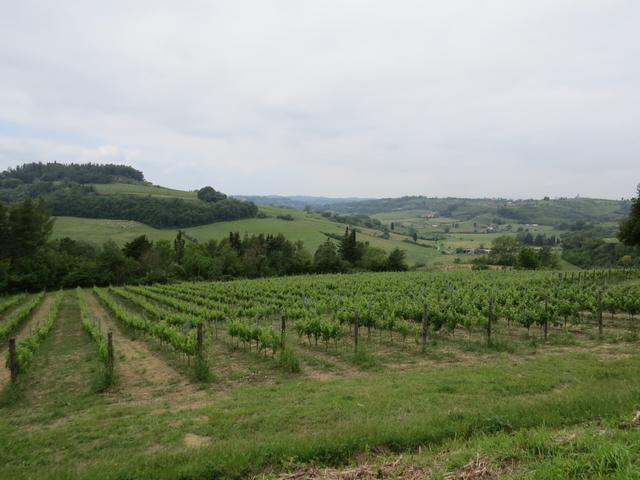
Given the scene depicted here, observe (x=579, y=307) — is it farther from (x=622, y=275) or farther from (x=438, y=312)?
(x=622, y=275)

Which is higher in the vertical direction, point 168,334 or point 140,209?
point 140,209

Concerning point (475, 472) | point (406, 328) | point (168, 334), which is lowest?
point (168, 334)

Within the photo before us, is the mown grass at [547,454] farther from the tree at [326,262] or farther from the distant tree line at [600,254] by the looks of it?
the distant tree line at [600,254]

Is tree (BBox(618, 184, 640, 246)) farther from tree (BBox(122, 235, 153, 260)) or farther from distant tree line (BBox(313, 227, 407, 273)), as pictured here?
tree (BBox(122, 235, 153, 260))

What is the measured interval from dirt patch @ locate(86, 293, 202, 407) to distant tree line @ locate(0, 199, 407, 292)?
140ft

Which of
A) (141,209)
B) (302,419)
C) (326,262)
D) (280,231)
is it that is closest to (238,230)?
(280,231)

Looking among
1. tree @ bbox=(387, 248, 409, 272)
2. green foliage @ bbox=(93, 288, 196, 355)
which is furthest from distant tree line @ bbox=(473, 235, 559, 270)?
green foliage @ bbox=(93, 288, 196, 355)

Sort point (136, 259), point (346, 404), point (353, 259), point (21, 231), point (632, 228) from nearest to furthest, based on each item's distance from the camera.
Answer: point (346, 404) < point (632, 228) < point (21, 231) < point (136, 259) < point (353, 259)

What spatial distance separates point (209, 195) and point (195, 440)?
130 metres

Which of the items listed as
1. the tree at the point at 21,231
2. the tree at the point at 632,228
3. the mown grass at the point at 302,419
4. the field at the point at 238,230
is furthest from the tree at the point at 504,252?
the tree at the point at 21,231

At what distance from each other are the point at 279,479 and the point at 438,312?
12934 mm

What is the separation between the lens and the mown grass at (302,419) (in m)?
6.60

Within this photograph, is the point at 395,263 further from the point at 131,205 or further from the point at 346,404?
the point at 131,205

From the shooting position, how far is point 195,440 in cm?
778
